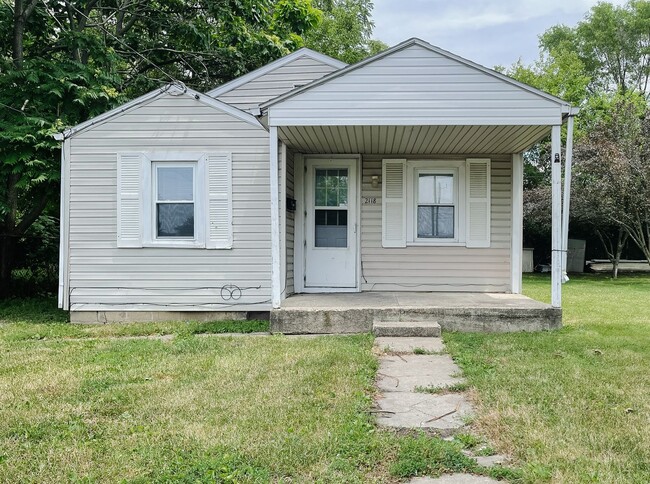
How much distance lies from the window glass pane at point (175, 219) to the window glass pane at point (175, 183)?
11 centimetres

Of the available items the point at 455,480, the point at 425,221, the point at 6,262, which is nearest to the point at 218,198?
the point at 425,221

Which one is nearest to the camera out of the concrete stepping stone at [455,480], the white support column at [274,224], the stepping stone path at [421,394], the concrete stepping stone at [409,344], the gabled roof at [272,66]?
the concrete stepping stone at [455,480]

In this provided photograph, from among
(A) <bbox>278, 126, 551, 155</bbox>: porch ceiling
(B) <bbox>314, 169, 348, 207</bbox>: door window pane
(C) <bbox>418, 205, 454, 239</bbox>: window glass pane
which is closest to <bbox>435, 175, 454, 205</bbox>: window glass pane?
(C) <bbox>418, 205, 454, 239</bbox>: window glass pane

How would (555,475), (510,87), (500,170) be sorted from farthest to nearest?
1. (500,170)
2. (510,87)
3. (555,475)

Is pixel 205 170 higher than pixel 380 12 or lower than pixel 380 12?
lower

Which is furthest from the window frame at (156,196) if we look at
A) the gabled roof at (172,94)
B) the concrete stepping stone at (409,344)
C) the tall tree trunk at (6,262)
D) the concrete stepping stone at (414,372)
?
the tall tree trunk at (6,262)

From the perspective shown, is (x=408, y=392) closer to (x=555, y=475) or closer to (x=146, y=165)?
(x=555, y=475)

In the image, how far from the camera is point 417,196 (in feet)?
28.5

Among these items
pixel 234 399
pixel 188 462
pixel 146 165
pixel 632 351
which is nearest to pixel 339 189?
pixel 146 165

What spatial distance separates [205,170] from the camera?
751 cm

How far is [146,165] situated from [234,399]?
463 cm

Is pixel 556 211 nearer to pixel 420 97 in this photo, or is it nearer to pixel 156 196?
pixel 420 97

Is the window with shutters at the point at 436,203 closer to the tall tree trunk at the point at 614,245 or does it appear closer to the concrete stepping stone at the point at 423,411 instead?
the concrete stepping stone at the point at 423,411

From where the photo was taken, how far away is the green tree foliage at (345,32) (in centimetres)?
2577
